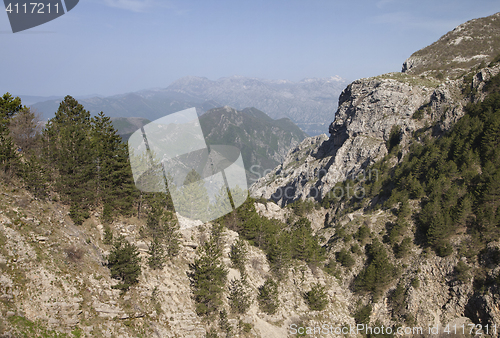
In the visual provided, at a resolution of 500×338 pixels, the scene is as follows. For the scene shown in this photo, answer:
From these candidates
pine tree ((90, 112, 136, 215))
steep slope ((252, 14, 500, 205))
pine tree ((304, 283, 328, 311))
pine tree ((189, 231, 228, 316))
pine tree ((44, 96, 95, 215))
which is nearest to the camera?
pine tree ((189, 231, 228, 316))

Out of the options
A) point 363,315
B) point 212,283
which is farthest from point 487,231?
point 212,283

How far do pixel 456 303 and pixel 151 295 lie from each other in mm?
57360

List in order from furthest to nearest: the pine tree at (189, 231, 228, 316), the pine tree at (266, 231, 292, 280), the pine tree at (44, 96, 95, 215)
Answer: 1. the pine tree at (266, 231, 292, 280)
2. the pine tree at (44, 96, 95, 215)
3. the pine tree at (189, 231, 228, 316)

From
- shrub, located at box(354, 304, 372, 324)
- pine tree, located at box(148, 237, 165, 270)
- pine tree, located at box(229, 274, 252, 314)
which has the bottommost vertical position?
shrub, located at box(354, 304, 372, 324)

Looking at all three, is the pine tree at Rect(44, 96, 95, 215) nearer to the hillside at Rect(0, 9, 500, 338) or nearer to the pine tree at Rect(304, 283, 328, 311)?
the hillside at Rect(0, 9, 500, 338)

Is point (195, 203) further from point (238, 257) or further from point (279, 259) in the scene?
point (279, 259)

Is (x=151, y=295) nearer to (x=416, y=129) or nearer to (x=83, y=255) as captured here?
(x=83, y=255)

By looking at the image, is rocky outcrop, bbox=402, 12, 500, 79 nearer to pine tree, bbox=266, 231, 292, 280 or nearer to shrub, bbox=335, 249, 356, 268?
shrub, bbox=335, 249, 356, 268

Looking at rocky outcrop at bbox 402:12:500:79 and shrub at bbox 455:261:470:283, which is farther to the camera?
rocky outcrop at bbox 402:12:500:79

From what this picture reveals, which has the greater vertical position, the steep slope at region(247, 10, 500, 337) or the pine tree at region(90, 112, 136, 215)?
the pine tree at region(90, 112, 136, 215)

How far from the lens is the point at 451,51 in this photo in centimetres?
15962

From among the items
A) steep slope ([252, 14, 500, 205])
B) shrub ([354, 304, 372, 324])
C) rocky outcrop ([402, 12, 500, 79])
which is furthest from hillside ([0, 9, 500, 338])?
rocky outcrop ([402, 12, 500, 79])

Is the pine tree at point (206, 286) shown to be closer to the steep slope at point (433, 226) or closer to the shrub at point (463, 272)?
the steep slope at point (433, 226)

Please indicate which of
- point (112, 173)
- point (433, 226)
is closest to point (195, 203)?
point (112, 173)
